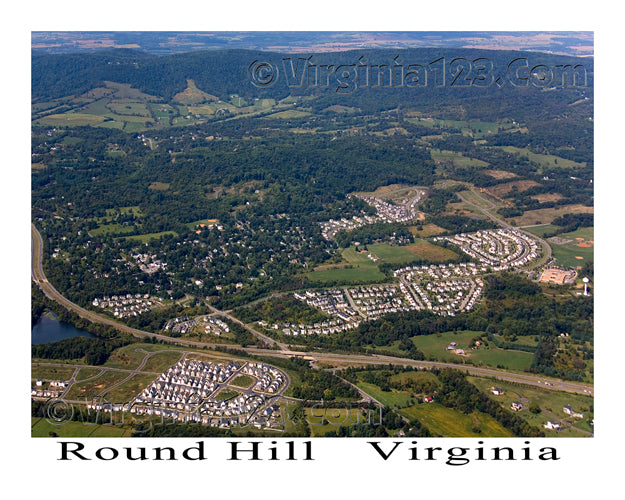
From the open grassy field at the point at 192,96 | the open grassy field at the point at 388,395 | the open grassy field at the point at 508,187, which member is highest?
the open grassy field at the point at 192,96

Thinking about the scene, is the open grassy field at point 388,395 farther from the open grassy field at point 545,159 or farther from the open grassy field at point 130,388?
the open grassy field at point 545,159

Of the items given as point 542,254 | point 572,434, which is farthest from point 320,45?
point 572,434

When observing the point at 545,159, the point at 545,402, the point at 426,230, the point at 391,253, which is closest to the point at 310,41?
the point at 545,159

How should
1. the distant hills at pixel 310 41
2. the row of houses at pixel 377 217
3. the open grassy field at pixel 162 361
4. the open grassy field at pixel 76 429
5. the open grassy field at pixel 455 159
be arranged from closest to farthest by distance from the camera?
the open grassy field at pixel 76 429
the open grassy field at pixel 162 361
the row of houses at pixel 377 217
the distant hills at pixel 310 41
the open grassy field at pixel 455 159

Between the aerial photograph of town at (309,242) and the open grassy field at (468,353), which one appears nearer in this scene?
the aerial photograph of town at (309,242)

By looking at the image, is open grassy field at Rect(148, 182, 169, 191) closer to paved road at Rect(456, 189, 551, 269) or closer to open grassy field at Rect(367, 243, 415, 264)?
open grassy field at Rect(367, 243, 415, 264)

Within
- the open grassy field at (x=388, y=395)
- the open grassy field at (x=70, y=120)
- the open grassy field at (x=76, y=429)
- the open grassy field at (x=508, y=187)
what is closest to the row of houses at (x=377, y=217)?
the open grassy field at (x=508, y=187)

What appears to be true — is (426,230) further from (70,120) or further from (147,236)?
(70,120)

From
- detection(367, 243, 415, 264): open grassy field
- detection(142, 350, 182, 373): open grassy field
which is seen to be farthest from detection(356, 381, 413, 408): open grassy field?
detection(367, 243, 415, 264): open grassy field
